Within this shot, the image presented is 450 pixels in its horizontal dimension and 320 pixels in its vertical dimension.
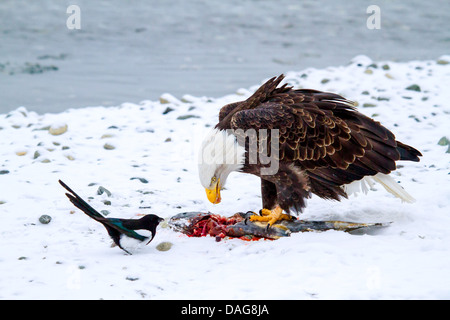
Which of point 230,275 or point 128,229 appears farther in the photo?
point 128,229

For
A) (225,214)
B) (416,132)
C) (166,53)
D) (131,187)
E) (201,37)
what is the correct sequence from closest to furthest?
(225,214)
(131,187)
(416,132)
(166,53)
(201,37)

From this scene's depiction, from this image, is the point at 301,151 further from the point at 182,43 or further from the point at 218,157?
the point at 182,43

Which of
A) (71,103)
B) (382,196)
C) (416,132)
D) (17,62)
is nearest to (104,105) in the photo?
(71,103)

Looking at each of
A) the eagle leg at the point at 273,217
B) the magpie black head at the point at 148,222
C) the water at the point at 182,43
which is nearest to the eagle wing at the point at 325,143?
the eagle leg at the point at 273,217

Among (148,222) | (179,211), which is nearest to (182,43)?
(179,211)

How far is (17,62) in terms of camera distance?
466 inches

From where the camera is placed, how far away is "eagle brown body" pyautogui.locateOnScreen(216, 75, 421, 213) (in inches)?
172

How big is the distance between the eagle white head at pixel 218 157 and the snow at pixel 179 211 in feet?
1.44

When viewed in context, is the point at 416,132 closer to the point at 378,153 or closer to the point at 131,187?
the point at 378,153

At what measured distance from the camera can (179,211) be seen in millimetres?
5121

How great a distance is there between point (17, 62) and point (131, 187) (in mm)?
7155

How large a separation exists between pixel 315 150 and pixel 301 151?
9cm

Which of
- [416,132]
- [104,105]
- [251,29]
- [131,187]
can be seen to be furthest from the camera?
[251,29]

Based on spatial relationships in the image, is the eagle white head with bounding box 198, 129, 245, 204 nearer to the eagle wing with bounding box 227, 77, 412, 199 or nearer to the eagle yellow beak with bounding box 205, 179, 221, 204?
the eagle yellow beak with bounding box 205, 179, 221, 204
